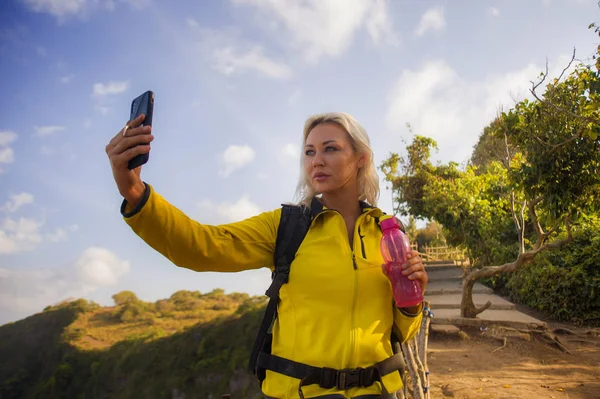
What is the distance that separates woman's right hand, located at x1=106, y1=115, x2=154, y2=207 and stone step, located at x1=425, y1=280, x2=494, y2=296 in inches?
525

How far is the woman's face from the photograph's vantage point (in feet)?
6.07

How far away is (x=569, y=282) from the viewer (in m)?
9.60

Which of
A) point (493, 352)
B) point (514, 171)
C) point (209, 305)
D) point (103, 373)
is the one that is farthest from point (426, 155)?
point (103, 373)

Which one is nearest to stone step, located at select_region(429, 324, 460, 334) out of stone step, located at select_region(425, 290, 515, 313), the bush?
stone step, located at select_region(425, 290, 515, 313)

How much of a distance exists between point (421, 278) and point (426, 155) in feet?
49.3

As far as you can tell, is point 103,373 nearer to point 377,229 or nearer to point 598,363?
point 598,363

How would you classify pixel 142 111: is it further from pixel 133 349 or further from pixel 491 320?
pixel 133 349

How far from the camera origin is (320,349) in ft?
4.76

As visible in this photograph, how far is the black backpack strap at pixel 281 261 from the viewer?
1574 millimetres

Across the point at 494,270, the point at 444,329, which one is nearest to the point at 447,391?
the point at 444,329

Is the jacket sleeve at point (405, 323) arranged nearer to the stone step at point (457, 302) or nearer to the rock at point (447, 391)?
the rock at point (447, 391)

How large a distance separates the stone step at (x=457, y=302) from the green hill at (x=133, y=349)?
660 centimetres

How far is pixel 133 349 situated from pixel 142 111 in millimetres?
20589

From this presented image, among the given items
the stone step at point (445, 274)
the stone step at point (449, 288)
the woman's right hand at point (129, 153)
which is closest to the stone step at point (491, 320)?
the stone step at point (449, 288)
